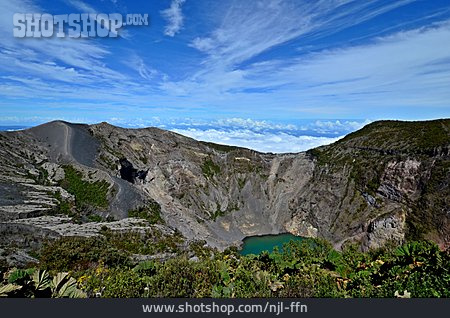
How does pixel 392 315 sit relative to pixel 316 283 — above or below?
above

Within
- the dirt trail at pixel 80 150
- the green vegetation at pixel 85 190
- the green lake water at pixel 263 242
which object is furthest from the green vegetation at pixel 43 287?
the green lake water at pixel 263 242

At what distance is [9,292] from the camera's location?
26.9 ft

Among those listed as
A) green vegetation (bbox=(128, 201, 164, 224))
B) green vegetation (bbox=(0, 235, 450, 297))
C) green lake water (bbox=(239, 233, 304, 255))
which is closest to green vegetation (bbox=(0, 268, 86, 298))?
green vegetation (bbox=(0, 235, 450, 297))

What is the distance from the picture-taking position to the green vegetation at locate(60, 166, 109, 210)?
5628 centimetres

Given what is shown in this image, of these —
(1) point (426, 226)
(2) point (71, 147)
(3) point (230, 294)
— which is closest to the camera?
(3) point (230, 294)

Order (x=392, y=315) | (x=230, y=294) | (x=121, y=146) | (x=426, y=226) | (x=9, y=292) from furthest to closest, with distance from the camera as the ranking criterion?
(x=121, y=146), (x=426, y=226), (x=230, y=294), (x=9, y=292), (x=392, y=315)

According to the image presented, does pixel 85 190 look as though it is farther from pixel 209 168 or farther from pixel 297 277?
pixel 297 277

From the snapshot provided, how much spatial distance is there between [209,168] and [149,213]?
28830mm

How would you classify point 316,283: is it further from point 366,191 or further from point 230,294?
point 366,191

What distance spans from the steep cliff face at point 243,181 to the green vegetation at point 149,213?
1.01 meters

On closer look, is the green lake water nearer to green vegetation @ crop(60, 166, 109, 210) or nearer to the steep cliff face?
the steep cliff face

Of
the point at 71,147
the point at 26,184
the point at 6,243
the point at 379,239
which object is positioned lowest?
the point at 379,239

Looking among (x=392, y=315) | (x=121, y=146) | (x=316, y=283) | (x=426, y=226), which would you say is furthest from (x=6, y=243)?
(x=426, y=226)

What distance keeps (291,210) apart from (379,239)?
2561 centimetres
